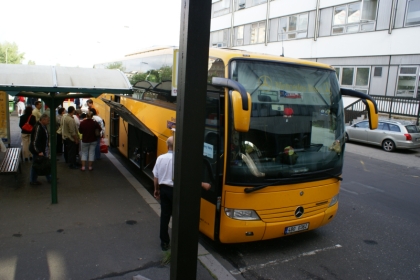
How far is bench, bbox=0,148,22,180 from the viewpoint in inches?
294

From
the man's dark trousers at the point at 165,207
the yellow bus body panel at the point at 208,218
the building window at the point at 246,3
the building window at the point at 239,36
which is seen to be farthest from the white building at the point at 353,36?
the man's dark trousers at the point at 165,207

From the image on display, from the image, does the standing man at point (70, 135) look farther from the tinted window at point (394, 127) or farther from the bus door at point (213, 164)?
the tinted window at point (394, 127)

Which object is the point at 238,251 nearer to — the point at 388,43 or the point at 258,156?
the point at 258,156

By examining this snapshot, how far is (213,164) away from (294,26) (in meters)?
26.1

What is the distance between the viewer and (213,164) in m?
5.06

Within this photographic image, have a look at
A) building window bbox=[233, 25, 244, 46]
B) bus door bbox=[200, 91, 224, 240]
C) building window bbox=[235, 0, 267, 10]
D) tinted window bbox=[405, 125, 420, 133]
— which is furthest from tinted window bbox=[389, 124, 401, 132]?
building window bbox=[233, 25, 244, 46]

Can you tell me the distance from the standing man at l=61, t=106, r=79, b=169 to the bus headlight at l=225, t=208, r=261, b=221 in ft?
19.1

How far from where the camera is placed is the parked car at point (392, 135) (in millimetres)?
16609

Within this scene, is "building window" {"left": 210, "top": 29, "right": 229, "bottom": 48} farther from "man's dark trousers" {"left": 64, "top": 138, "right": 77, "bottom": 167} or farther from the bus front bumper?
the bus front bumper

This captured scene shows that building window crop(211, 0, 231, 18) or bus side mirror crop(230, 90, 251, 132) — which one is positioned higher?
building window crop(211, 0, 231, 18)

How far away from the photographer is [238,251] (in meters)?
5.53

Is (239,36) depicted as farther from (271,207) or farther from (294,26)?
(271,207)

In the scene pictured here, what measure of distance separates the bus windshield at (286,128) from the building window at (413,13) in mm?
18805

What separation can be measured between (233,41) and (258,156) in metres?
31.9
